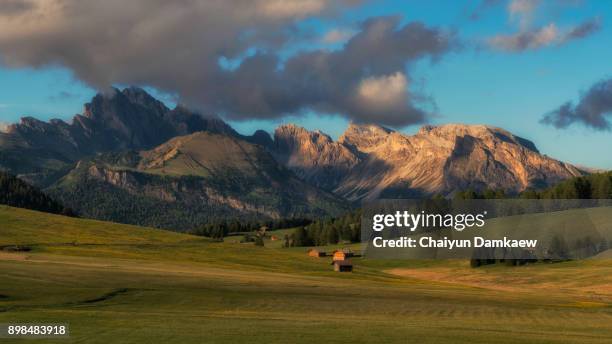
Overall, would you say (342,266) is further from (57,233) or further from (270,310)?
(270,310)

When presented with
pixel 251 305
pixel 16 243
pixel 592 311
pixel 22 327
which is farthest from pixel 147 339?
pixel 16 243

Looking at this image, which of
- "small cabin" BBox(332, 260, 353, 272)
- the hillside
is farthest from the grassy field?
the hillside

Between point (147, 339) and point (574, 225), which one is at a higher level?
point (574, 225)

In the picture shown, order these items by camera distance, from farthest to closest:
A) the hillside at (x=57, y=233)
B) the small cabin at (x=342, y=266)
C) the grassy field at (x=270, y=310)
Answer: the hillside at (x=57, y=233), the small cabin at (x=342, y=266), the grassy field at (x=270, y=310)

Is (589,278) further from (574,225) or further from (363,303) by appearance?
(363,303)

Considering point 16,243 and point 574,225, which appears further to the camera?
point 574,225


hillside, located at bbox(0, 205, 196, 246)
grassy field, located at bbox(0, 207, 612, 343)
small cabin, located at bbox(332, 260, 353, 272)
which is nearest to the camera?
grassy field, located at bbox(0, 207, 612, 343)

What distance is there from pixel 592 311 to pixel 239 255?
95.7m

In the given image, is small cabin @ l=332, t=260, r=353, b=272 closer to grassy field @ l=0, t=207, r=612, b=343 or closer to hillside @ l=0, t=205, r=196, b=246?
grassy field @ l=0, t=207, r=612, b=343

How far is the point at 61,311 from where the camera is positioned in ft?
175

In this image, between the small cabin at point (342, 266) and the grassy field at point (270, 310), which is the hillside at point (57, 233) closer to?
the grassy field at point (270, 310)

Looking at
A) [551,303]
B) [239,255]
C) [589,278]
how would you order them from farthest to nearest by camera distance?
[239,255]
[589,278]
[551,303]

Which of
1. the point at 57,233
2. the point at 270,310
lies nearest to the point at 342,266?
the point at 57,233

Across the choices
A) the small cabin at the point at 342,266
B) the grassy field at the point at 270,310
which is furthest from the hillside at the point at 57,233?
the small cabin at the point at 342,266
